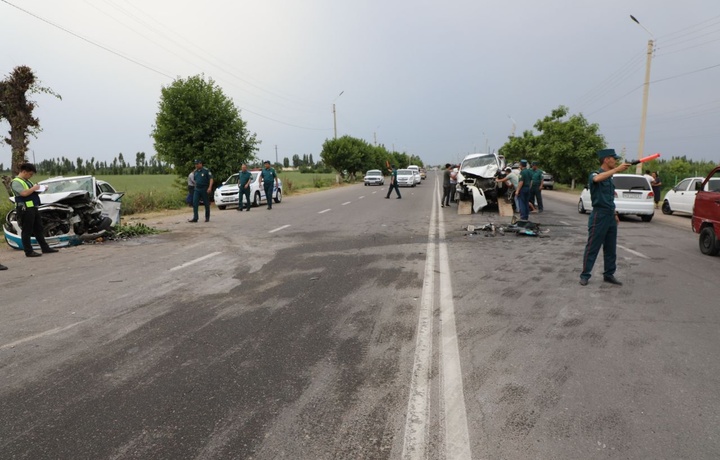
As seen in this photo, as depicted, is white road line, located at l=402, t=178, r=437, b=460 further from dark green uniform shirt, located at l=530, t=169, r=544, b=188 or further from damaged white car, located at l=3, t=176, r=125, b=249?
dark green uniform shirt, located at l=530, t=169, r=544, b=188

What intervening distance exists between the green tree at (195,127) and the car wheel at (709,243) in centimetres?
2091

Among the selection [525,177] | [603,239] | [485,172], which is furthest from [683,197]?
[603,239]

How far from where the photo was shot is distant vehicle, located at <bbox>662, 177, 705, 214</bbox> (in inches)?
684

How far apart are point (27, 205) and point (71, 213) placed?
60.1 inches

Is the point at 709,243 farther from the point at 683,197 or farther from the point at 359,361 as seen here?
the point at 683,197

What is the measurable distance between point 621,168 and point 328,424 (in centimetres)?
498

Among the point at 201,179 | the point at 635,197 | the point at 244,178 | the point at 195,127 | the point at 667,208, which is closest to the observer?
the point at 201,179

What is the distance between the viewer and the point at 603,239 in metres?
6.71

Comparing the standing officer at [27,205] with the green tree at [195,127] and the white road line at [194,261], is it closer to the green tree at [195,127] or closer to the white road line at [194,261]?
the white road line at [194,261]

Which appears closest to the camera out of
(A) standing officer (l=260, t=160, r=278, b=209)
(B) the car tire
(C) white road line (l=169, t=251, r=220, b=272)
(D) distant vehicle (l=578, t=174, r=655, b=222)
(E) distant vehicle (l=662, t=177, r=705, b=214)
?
(C) white road line (l=169, t=251, r=220, b=272)

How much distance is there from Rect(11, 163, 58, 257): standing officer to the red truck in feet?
42.9

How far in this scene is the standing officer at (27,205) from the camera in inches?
371

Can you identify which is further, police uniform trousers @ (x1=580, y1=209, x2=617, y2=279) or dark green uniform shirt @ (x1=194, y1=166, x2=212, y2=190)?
dark green uniform shirt @ (x1=194, y1=166, x2=212, y2=190)

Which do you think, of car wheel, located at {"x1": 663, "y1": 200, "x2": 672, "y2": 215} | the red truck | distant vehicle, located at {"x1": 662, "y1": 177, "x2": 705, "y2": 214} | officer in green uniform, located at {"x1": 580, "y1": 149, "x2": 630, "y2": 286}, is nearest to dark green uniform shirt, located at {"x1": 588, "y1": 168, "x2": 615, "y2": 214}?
officer in green uniform, located at {"x1": 580, "y1": 149, "x2": 630, "y2": 286}
